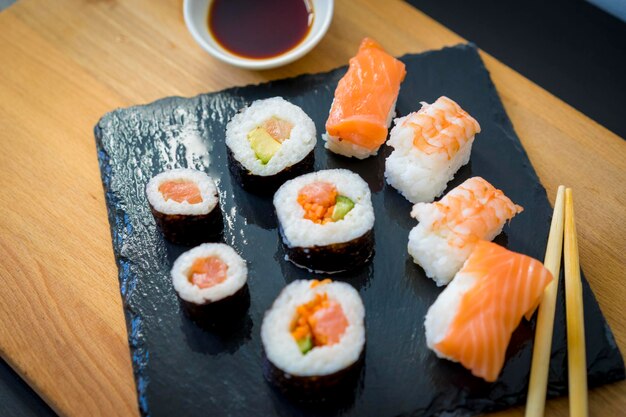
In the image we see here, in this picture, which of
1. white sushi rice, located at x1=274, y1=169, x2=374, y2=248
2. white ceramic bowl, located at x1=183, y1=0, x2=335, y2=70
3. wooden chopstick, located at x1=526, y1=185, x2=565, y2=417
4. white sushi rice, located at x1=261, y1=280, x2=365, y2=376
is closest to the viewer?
white sushi rice, located at x1=261, y1=280, x2=365, y2=376

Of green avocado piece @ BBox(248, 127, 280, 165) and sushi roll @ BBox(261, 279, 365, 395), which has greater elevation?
green avocado piece @ BBox(248, 127, 280, 165)

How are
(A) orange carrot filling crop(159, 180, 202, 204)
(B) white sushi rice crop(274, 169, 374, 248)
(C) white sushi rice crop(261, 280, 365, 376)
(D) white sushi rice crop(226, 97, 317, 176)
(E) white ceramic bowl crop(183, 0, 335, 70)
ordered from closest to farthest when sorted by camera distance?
(C) white sushi rice crop(261, 280, 365, 376), (B) white sushi rice crop(274, 169, 374, 248), (A) orange carrot filling crop(159, 180, 202, 204), (D) white sushi rice crop(226, 97, 317, 176), (E) white ceramic bowl crop(183, 0, 335, 70)

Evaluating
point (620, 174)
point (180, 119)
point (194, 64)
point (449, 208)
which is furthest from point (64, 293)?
point (620, 174)

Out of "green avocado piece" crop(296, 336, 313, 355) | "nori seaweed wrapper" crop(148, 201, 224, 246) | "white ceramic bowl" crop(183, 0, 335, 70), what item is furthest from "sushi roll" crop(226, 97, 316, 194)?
"green avocado piece" crop(296, 336, 313, 355)

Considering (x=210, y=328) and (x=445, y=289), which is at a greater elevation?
(x=445, y=289)

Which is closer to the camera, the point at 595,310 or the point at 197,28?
the point at 595,310

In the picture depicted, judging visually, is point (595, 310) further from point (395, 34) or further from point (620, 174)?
point (395, 34)

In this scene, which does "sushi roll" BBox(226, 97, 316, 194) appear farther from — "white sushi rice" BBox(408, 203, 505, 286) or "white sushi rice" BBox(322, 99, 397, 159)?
"white sushi rice" BBox(408, 203, 505, 286)
